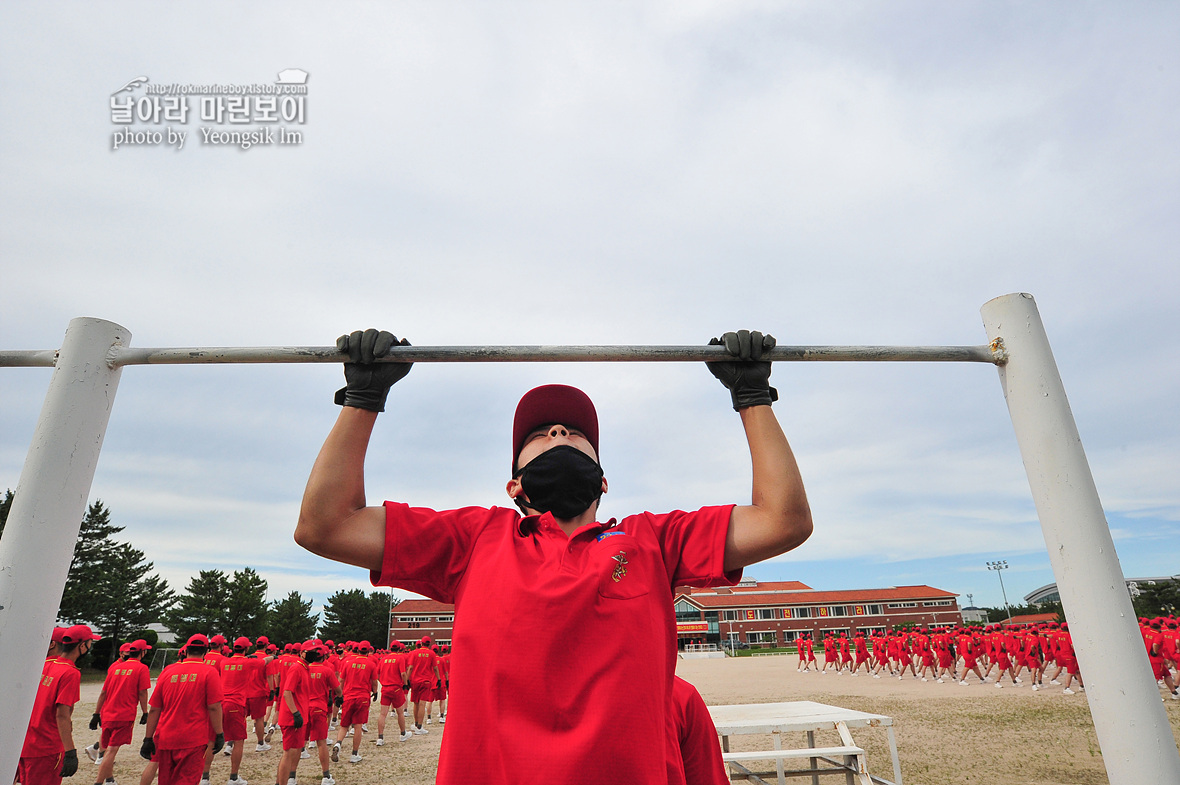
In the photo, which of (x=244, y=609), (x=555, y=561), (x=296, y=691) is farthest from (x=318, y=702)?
(x=244, y=609)

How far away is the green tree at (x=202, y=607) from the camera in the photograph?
5253 centimetres

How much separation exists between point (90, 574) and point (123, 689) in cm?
4259

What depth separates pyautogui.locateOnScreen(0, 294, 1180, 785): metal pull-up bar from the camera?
70.4 inches

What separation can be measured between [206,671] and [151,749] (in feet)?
3.02

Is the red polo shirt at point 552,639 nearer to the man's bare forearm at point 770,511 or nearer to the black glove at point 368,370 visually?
the man's bare forearm at point 770,511

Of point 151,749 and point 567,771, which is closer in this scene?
point 567,771

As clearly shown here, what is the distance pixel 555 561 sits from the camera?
A: 5.81ft

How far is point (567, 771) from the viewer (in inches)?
56.1

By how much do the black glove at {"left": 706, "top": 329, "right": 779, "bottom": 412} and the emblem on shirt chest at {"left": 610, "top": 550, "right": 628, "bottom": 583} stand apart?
2.27 feet

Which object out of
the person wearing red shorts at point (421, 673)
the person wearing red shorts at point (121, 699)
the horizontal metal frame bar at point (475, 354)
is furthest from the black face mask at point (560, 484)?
the person wearing red shorts at point (421, 673)

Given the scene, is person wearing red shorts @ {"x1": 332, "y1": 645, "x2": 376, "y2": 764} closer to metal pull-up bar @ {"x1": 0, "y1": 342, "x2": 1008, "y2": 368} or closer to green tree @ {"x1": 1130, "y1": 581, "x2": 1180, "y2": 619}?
metal pull-up bar @ {"x1": 0, "y1": 342, "x2": 1008, "y2": 368}

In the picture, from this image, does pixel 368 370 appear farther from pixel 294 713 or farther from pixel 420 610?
pixel 420 610

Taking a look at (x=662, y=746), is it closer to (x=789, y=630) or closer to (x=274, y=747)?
(x=274, y=747)

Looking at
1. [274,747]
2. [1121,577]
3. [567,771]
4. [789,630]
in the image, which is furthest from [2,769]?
[789,630]
